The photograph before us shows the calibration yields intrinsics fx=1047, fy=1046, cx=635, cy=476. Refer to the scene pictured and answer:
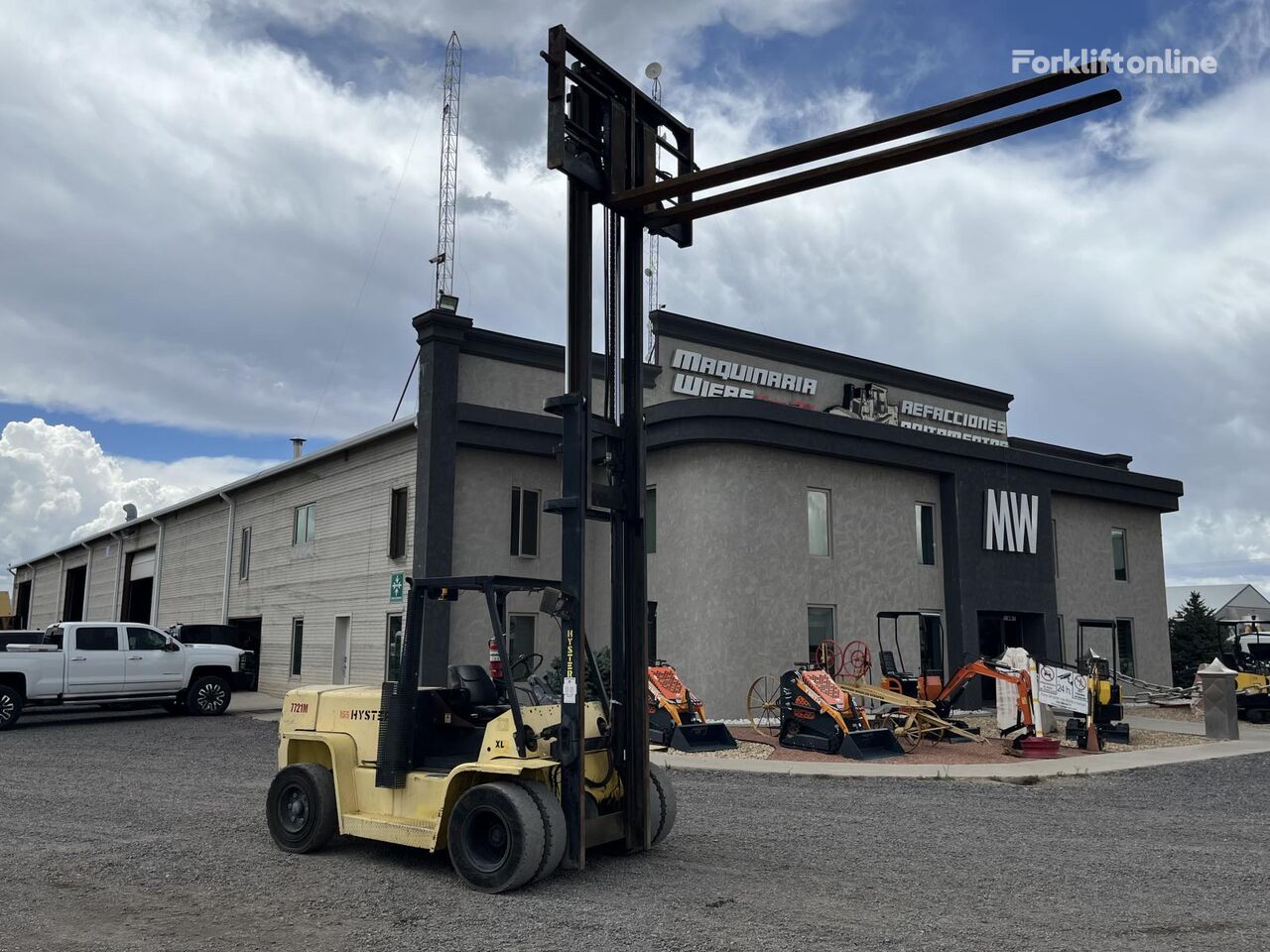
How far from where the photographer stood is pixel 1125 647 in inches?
1073

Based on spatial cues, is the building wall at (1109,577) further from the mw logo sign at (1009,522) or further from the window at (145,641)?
the window at (145,641)

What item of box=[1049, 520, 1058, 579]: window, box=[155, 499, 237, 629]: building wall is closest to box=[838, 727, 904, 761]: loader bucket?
box=[1049, 520, 1058, 579]: window

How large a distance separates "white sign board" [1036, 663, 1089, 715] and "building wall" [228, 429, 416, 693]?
41.6ft

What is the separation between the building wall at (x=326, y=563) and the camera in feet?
75.8

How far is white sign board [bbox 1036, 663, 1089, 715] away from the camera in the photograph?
16.6m

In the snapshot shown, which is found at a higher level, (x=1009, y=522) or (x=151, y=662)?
(x=1009, y=522)

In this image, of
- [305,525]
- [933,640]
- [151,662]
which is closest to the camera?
[151,662]

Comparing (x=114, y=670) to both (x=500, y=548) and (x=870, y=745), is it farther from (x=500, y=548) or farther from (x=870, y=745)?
(x=870, y=745)

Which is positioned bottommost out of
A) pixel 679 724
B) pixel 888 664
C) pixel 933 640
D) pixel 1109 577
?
pixel 679 724

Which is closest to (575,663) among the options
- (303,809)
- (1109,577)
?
(303,809)

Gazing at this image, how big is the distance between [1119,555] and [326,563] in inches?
809

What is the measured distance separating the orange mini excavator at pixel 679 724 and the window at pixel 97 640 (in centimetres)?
1156

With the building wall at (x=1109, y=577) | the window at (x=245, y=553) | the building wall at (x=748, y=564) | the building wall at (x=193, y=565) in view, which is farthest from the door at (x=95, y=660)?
the building wall at (x=1109, y=577)

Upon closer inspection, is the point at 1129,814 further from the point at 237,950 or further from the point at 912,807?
the point at 237,950
